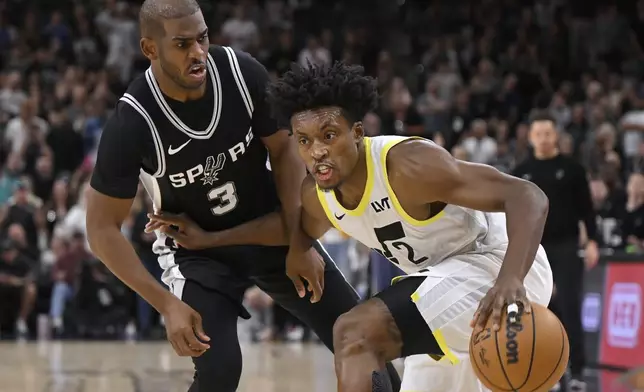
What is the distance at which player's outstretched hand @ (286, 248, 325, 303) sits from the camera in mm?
4418

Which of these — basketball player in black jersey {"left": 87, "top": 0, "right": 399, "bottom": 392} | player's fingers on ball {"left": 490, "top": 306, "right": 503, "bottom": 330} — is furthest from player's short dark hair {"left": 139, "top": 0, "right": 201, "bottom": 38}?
player's fingers on ball {"left": 490, "top": 306, "right": 503, "bottom": 330}

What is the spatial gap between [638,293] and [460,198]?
15.2 ft

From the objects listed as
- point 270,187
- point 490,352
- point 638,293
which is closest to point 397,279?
point 490,352

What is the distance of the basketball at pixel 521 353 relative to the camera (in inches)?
138

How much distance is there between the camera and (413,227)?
3984 mm

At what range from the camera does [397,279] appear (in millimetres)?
4059

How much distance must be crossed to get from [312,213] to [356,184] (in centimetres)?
39

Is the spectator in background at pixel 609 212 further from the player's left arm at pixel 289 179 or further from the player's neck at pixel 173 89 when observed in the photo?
the player's neck at pixel 173 89

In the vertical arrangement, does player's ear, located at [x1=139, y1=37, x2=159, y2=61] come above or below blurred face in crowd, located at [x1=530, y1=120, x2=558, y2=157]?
above

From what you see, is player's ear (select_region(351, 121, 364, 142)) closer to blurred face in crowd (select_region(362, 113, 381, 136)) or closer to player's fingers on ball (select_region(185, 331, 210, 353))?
player's fingers on ball (select_region(185, 331, 210, 353))

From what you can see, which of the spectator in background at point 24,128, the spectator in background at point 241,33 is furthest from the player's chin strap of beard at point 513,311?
the spectator in background at point 241,33

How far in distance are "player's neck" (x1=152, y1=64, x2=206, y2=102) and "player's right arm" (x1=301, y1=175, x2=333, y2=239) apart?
0.57m

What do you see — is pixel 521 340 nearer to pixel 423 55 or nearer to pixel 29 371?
pixel 29 371

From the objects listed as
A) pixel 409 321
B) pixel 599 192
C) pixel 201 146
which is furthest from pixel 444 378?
pixel 599 192
